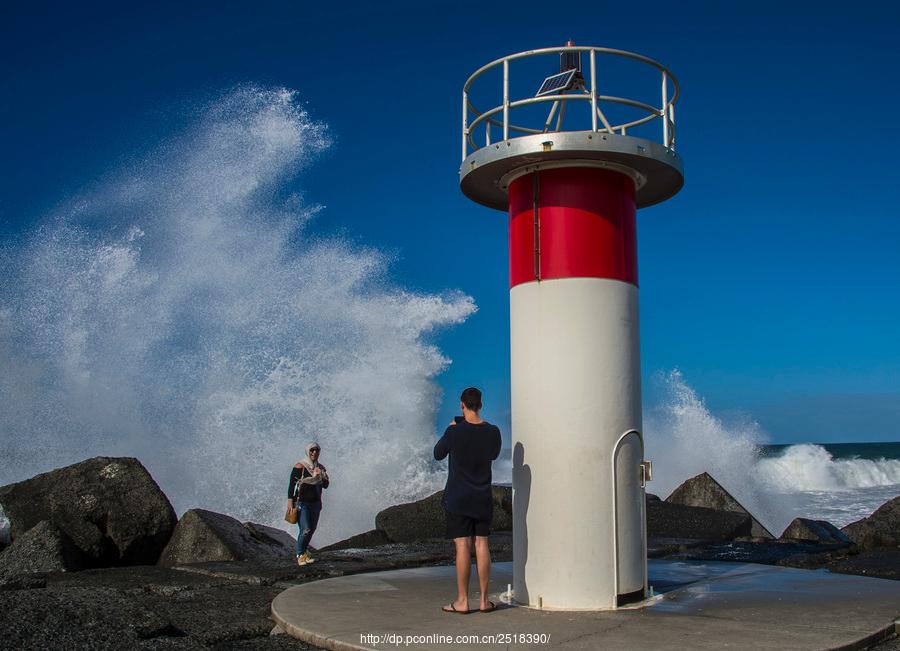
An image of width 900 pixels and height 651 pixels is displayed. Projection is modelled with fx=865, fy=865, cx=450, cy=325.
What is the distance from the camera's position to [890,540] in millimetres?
9719

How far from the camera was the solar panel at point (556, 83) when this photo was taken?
6.53 metres

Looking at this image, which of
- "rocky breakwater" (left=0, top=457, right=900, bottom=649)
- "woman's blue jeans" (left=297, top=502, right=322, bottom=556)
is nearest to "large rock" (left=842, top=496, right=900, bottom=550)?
"rocky breakwater" (left=0, top=457, right=900, bottom=649)

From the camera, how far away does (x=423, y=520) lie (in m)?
12.6

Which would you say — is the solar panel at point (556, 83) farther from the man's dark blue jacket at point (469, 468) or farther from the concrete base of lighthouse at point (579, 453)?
the man's dark blue jacket at point (469, 468)

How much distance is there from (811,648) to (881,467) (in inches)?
2172

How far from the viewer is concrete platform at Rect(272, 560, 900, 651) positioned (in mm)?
4918

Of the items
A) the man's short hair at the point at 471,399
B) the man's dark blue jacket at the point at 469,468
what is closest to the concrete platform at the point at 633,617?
the man's dark blue jacket at the point at 469,468

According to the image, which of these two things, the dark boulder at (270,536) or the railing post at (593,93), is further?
the dark boulder at (270,536)

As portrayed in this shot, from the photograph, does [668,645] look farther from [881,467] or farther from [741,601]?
[881,467]

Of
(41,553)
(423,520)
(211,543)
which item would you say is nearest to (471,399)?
(211,543)

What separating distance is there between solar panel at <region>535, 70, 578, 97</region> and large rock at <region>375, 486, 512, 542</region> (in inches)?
284

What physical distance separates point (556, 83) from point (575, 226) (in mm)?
1259

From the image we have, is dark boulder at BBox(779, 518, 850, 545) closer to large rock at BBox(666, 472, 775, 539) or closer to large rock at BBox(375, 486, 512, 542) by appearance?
large rock at BBox(666, 472, 775, 539)

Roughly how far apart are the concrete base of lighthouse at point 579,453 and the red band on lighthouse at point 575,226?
0.12 meters
